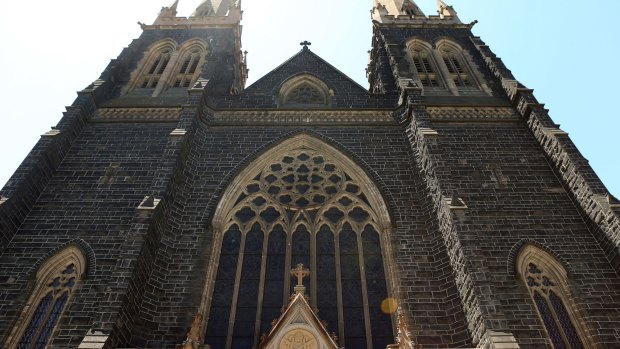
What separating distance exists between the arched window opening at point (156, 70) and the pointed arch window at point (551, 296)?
13.9 m

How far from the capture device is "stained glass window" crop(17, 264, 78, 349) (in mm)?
9922

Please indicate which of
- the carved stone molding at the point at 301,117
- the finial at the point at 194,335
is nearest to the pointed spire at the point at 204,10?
the carved stone molding at the point at 301,117

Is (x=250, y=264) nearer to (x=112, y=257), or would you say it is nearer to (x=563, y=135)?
(x=112, y=257)

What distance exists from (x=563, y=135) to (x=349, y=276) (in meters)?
7.21

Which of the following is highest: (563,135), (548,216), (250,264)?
(563,135)

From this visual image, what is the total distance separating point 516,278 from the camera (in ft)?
35.1

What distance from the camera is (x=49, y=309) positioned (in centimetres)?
1047

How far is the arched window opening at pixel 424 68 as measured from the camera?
18781 mm

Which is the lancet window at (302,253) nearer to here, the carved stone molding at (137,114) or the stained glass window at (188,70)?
the carved stone molding at (137,114)

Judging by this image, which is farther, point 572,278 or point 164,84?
point 164,84

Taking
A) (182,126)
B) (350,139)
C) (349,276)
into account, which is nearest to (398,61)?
(350,139)

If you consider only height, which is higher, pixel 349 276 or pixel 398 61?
pixel 398 61

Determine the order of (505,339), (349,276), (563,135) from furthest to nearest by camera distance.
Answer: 1. (563,135)
2. (349,276)
3. (505,339)

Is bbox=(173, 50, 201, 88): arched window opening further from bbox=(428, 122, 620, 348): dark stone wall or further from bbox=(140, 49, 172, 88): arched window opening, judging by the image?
bbox=(428, 122, 620, 348): dark stone wall
